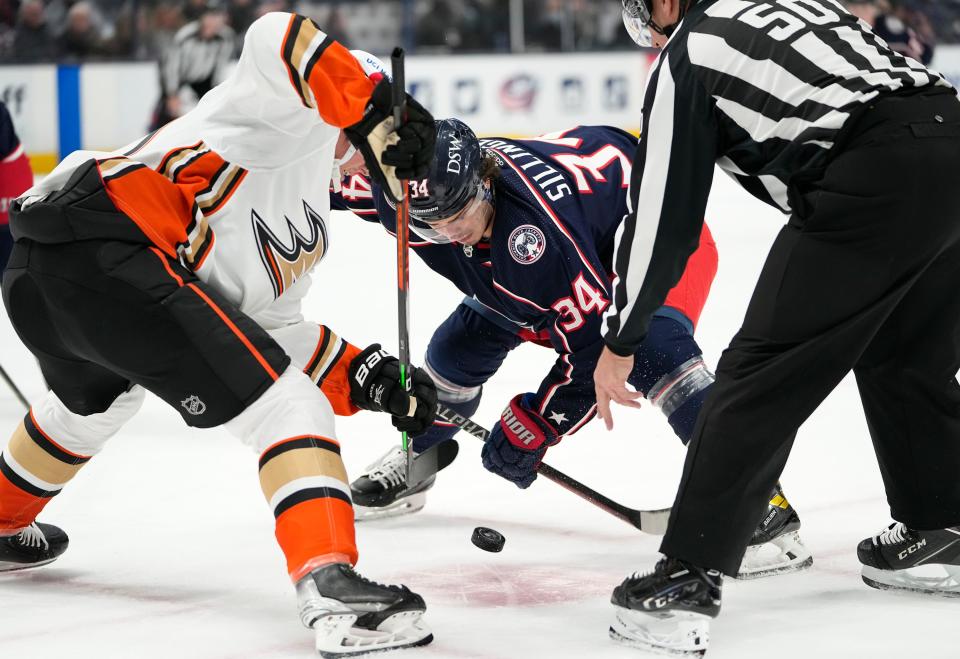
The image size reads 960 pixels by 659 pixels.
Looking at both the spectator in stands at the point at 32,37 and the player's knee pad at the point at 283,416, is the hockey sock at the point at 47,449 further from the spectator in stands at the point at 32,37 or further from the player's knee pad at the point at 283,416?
the spectator in stands at the point at 32,37

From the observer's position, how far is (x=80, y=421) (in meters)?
2.35

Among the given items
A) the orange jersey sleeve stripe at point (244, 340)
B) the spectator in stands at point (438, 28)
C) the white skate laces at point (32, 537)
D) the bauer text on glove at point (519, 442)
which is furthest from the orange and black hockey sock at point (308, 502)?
the spectator in stands at point (438, 28)

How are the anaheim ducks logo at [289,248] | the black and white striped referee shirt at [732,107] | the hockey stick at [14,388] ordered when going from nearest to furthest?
the black and white striped referee shirt at [732,107], the anaheim ducks logo at [289,248], the hockey stick at [14,388]

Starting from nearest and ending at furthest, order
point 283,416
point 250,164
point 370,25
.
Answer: point 283,416 → point 250,164 → point 370,25

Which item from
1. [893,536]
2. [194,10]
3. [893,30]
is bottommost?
[893,536]

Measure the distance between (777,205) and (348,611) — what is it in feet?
2.96

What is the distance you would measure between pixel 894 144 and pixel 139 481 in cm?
197

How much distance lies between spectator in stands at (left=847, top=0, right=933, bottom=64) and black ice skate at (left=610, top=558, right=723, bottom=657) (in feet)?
15.1

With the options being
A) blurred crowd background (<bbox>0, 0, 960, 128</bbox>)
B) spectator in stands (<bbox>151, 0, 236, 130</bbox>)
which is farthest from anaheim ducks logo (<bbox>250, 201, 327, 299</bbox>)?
spectator in stands (<bbox>151, 0, 236, 130</bbox>)

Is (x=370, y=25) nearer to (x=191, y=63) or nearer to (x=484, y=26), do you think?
(x=484, y=26)

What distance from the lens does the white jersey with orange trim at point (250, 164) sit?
1976 millimetres

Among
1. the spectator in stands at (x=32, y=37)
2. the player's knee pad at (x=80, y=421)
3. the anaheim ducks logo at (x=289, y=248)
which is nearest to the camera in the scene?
the anaheim ducks logo at (x=289, y=248)

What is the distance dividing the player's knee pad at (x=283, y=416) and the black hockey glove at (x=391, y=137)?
36cm

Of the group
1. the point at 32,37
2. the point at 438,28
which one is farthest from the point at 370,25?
the point at 32,37
